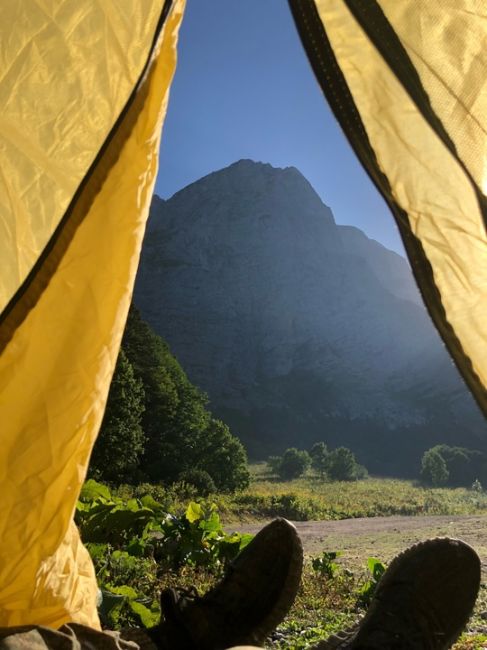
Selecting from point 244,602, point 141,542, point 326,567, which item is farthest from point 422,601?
point 326,567

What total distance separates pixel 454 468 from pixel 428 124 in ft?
133

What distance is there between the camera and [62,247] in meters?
1.11

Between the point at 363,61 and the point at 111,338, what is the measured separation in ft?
2.43

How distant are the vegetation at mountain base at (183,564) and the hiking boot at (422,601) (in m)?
1.12

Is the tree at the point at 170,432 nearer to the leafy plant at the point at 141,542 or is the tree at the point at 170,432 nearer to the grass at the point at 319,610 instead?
the grass at the point at 319,610

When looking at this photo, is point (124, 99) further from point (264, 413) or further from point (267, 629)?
point (264, 413)

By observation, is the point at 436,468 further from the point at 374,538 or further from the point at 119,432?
the point at 374,538

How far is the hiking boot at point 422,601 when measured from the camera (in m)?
1.16

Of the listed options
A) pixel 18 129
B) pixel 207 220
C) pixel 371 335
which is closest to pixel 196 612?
pixel 18 129

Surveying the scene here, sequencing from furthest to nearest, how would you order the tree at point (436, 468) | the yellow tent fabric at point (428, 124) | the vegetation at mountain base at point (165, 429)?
the tree at point (436, 468) < the vegetation at mountain base at point (165, 429) < the yellow tent fabric at point (428, 124)

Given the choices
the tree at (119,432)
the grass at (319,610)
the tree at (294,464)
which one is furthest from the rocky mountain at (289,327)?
the grass at (319,610)

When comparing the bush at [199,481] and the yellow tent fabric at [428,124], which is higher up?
the yellow tent fabric at [428,124]

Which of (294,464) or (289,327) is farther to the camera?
(289,327)

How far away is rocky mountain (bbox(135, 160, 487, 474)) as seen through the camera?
64.5 m
